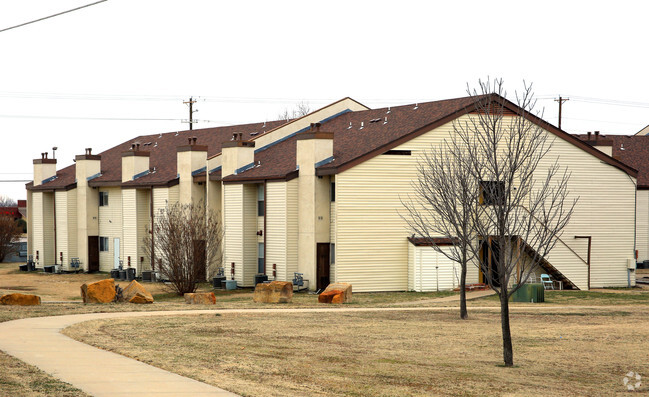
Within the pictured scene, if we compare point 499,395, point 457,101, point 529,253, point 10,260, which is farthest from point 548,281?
point 10,260

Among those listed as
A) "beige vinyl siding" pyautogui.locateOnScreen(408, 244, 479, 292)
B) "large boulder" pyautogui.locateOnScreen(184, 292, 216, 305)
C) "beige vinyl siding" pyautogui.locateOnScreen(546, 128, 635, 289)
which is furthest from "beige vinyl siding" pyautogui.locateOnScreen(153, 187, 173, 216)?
"beige vinyl siding" pyautogui.locateOnScreen(546, 128, 635, 289)

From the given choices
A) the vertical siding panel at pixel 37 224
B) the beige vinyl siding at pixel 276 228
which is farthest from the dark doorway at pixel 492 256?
the vertical siding panel at pixel 37 224

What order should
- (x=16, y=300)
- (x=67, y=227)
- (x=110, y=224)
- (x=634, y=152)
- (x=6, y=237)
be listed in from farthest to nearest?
(x=6, y=237), (x=634, y=152), (x=67, y=227), (x=110, y=224), (x=16, y=300)

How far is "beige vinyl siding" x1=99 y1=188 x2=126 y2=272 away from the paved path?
3275 cm

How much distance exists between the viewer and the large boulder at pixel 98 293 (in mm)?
31234

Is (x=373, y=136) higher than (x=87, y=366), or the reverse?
(x=373, y=136)

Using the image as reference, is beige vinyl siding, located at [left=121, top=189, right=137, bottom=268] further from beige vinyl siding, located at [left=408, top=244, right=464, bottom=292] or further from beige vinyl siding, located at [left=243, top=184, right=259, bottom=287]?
beige vinyl siding, located at [left=408, top=244, right=464, bottom=292]

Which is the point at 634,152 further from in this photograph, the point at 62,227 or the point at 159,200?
the point at 62,227

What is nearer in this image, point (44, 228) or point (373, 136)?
point (373, 136)

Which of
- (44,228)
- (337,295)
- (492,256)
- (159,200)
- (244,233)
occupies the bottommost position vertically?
(337,295)

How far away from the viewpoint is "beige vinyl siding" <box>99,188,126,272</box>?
54625mm

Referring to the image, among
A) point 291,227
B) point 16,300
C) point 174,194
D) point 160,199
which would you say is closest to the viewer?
point 16,300

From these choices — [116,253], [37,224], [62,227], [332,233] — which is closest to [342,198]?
[332,233]

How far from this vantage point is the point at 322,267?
131ft
